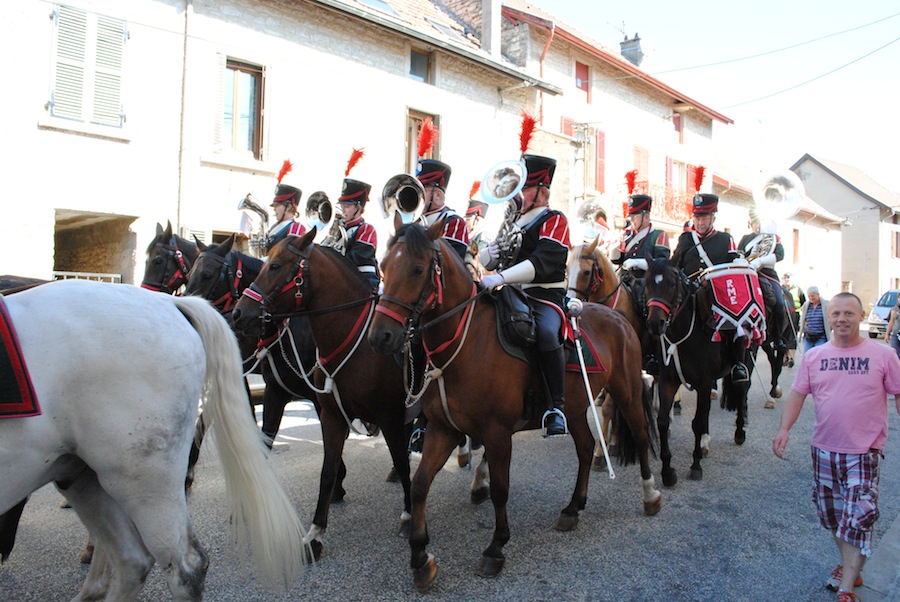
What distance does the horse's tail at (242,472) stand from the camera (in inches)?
128

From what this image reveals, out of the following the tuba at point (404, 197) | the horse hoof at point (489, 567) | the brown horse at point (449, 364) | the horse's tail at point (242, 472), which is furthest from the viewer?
the tuba at point (404, 197)

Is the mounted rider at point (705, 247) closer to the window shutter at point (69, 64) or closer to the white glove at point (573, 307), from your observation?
the white glove at point (573, 307)

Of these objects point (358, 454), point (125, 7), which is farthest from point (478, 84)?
point (358, 454)

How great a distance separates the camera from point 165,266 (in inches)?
252

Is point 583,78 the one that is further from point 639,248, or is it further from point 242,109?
point 639,248

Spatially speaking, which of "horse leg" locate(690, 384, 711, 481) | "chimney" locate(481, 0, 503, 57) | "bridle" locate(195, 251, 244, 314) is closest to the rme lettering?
"horse leg" locate(690, 384, 711, 481)

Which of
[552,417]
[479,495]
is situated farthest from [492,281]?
[479,495]

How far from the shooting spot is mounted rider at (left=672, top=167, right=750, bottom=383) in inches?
282

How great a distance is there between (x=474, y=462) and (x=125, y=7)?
979 centimetres

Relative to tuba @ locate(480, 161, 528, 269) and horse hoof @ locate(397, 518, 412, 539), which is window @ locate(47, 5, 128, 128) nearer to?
tuba @ locate(480, 161, 528, 269)

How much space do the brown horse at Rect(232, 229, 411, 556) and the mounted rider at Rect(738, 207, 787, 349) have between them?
18.2ft

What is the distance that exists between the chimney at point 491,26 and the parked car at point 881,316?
1698 cm

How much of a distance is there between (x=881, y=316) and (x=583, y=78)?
14.9 meters

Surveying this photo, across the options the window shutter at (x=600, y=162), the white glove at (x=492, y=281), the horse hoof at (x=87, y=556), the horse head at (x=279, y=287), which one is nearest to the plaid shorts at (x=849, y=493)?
the white glove at (x=492, y=281)
